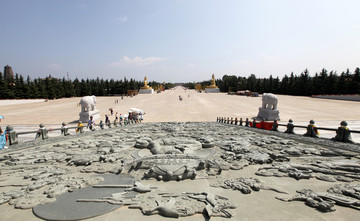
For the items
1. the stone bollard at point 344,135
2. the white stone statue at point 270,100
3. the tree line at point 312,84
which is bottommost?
the stone bollard at point 344,135

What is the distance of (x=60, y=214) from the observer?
391 cm

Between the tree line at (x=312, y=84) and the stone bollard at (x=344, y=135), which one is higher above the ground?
the tree line at (x=312, y=84)

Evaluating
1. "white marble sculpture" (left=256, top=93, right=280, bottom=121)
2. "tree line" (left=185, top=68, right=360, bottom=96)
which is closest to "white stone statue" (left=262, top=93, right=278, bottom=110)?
"white marble sculpture" (left=256, top=93, right=280, bottom=121)

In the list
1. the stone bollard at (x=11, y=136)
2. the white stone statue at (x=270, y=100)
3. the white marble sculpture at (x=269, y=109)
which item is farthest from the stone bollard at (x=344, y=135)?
the stone bollard at (x=11, y=136)

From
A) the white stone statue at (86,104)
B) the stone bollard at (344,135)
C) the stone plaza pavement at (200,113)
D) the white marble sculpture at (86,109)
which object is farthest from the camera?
the white stone statue at (86,104)

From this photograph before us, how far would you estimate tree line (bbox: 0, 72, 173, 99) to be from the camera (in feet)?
172

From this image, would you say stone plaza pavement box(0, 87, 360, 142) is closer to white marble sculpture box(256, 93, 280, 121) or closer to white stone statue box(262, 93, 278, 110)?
white marble sculpture box(256, 93, 280, 121)

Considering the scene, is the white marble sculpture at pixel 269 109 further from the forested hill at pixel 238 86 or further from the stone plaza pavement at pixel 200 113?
the forested hill at pixel 238 86

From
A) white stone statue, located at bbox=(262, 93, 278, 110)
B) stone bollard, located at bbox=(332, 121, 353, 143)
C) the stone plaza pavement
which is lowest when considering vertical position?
the stone plaza pavement

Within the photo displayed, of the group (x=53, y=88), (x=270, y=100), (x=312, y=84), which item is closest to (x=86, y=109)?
(x=270, y=100)

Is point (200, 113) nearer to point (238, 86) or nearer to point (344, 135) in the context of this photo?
point (344, 135)

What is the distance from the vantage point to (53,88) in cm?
6088

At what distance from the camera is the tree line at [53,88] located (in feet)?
172

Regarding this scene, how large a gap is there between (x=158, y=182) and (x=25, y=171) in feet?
15.9
